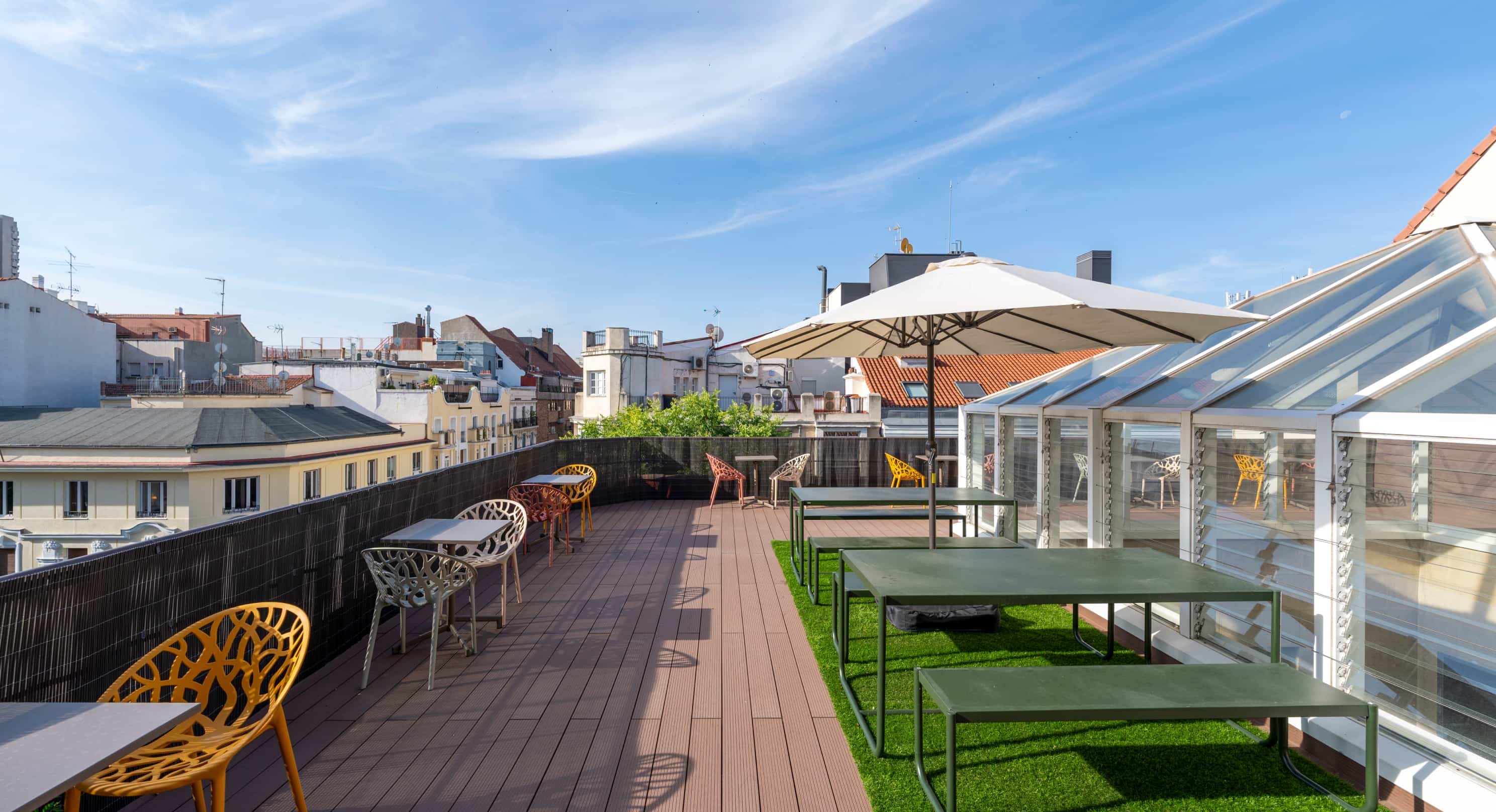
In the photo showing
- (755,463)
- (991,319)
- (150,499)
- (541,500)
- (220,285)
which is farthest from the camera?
(220,285)

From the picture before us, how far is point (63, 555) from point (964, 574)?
33704mm

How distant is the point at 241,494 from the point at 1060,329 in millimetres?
30909

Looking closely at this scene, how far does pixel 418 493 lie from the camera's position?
5.18 meters

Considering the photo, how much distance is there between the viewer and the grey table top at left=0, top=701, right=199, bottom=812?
1288 mm

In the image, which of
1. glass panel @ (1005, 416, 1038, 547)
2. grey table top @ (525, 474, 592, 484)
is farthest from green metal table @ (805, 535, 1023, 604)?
grey table top @ (525, 474, 592, 484)

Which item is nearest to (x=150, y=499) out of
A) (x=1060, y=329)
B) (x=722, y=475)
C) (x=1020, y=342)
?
(x=722, y=475)

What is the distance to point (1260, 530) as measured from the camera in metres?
3.33

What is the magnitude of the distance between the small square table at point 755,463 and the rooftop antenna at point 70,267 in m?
47.2

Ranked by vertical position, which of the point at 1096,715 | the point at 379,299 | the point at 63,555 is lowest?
the point at 63,555

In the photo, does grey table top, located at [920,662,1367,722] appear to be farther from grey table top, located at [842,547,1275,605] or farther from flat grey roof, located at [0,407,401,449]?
flat grey roof, located at [0,407,401,449]

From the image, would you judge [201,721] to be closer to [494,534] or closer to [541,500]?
[494,534]

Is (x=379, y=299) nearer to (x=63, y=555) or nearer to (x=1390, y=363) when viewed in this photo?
(x=63, y=555)

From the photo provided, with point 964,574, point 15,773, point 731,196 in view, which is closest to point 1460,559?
point 964,574

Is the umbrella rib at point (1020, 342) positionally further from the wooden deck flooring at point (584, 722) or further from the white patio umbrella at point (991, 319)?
the wooden deck flooring at point (584, 722)
